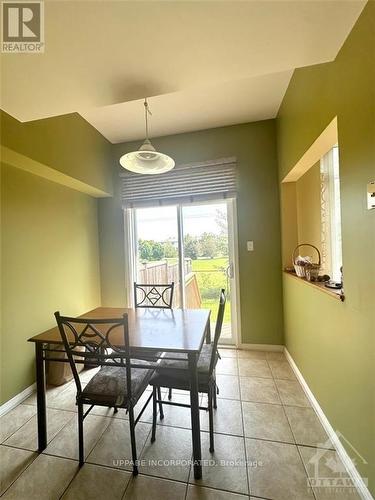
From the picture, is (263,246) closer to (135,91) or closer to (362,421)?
(362,421)

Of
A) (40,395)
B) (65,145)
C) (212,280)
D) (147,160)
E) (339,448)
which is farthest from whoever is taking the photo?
(212,280)

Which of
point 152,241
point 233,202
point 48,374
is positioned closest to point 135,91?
point 233,202

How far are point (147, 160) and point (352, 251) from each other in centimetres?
151

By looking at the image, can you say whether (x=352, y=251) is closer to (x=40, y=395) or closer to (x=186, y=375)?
(x=186, y=375)

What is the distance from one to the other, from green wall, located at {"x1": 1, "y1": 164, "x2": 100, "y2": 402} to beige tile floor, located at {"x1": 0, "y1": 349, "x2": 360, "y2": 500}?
493mm

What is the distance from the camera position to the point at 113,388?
1395 mm

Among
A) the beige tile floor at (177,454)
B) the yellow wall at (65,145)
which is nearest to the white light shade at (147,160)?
the yellow wall at (65,145)

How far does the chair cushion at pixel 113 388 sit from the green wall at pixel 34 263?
106 cm

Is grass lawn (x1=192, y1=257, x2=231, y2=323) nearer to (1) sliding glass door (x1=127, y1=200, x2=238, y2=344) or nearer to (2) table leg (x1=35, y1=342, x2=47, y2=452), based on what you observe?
(1) sliding glass door (x1=127, y1=200, x2=238, y2=344)

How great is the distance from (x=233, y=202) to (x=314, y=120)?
52.9 inches

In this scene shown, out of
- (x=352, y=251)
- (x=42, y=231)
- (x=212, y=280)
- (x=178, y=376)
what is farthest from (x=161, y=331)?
(x=42, y=231)

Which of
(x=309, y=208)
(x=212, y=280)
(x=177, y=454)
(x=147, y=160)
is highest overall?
(x=147, y=160)

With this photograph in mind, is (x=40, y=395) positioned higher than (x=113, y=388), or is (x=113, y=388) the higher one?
(x=113, y=388)

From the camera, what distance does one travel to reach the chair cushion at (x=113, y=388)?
1358 millimetres
